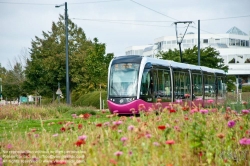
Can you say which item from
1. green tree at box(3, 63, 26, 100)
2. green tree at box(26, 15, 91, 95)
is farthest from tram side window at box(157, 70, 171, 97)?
green tree at box(3, 63, 26, 100)

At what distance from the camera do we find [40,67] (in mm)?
51531

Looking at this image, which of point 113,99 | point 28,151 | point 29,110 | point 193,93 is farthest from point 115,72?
point 28,151

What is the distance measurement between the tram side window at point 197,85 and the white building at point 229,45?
57799 mm

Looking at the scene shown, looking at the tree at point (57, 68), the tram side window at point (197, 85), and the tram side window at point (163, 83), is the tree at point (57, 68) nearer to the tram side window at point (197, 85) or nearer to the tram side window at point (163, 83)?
the tram side window at point (197, 85)

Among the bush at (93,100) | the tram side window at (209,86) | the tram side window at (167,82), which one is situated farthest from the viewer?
the bush at (93,100)

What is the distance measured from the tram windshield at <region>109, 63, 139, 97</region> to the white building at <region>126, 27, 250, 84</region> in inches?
2661

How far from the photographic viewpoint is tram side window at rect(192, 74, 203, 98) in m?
30.2

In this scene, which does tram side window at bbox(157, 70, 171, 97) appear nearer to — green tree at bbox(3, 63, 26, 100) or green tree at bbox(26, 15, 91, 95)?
green tree at bbox(26, 15, 91, 95)

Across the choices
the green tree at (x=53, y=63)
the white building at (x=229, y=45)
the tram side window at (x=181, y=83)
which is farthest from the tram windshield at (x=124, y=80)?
the white building at (x=229, y=45)

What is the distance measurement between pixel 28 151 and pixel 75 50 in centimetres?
4701

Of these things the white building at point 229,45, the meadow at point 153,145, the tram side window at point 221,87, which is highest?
the white building at point 229,45

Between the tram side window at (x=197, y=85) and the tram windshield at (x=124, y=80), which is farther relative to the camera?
the tram side window at (x=197, y=85)

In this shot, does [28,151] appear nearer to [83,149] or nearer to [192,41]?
[83,149]

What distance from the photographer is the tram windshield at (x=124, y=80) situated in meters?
22.4
